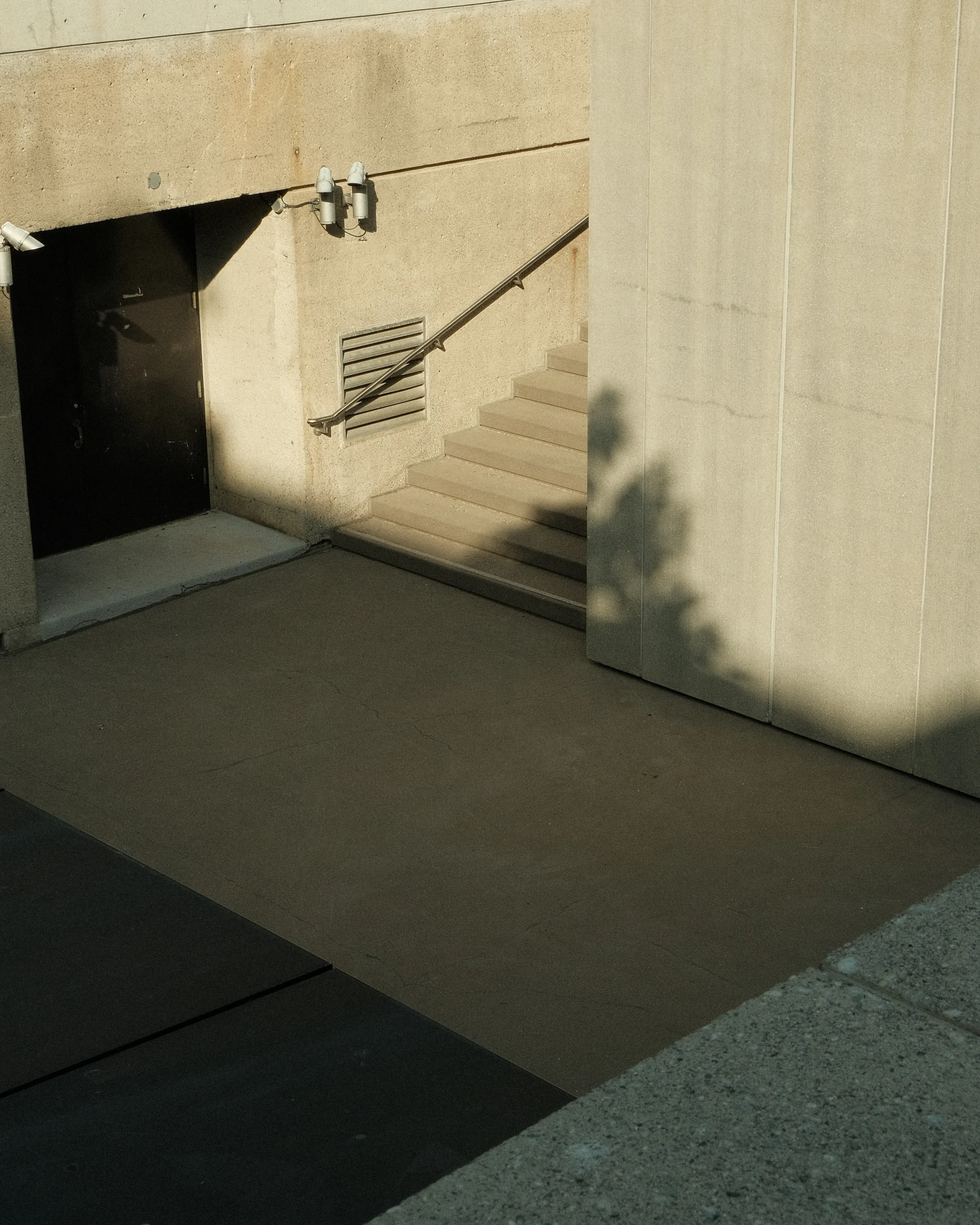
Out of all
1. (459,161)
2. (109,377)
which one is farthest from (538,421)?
(109,377)

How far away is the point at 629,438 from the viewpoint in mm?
9758

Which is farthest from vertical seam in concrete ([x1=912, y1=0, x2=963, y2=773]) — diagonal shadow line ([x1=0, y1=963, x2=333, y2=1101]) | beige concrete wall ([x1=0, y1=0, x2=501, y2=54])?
beige concrete wall ([x1=0, y1=0, x2=501, y2=54])

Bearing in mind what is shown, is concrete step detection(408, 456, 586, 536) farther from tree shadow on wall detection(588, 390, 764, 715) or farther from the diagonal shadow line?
the diagonal shadow line

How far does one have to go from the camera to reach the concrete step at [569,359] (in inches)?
535

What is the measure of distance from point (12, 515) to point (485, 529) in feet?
11.7

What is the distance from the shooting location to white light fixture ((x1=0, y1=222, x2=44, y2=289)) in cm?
983

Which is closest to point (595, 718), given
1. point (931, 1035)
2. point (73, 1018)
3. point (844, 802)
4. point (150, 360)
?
point (844, 802)

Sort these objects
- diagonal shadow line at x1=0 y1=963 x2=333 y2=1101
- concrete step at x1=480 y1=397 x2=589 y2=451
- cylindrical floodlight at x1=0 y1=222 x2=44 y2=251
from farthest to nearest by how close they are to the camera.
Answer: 1. concrete step at x1=480 y1=397 x2=589 y2=451
2. cylindrical floodlight at x1=0 y1=222 x2=44 y2=251
3. diagonal shadow line at x1=0 y1=963 x2=333 y2=1101

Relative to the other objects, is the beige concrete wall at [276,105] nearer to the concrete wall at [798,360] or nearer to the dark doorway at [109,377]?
the dark doorway at [109,377]

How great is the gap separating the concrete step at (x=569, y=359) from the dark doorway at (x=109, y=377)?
122 inches

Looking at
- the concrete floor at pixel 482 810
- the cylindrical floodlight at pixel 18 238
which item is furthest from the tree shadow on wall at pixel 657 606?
→ the cylindrical floodlight at pixel 18 238

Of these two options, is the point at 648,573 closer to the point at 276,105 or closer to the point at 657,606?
the point at 657,606

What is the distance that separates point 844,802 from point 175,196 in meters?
6.09

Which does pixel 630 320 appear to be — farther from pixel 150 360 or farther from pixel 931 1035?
pixel 931 1035
